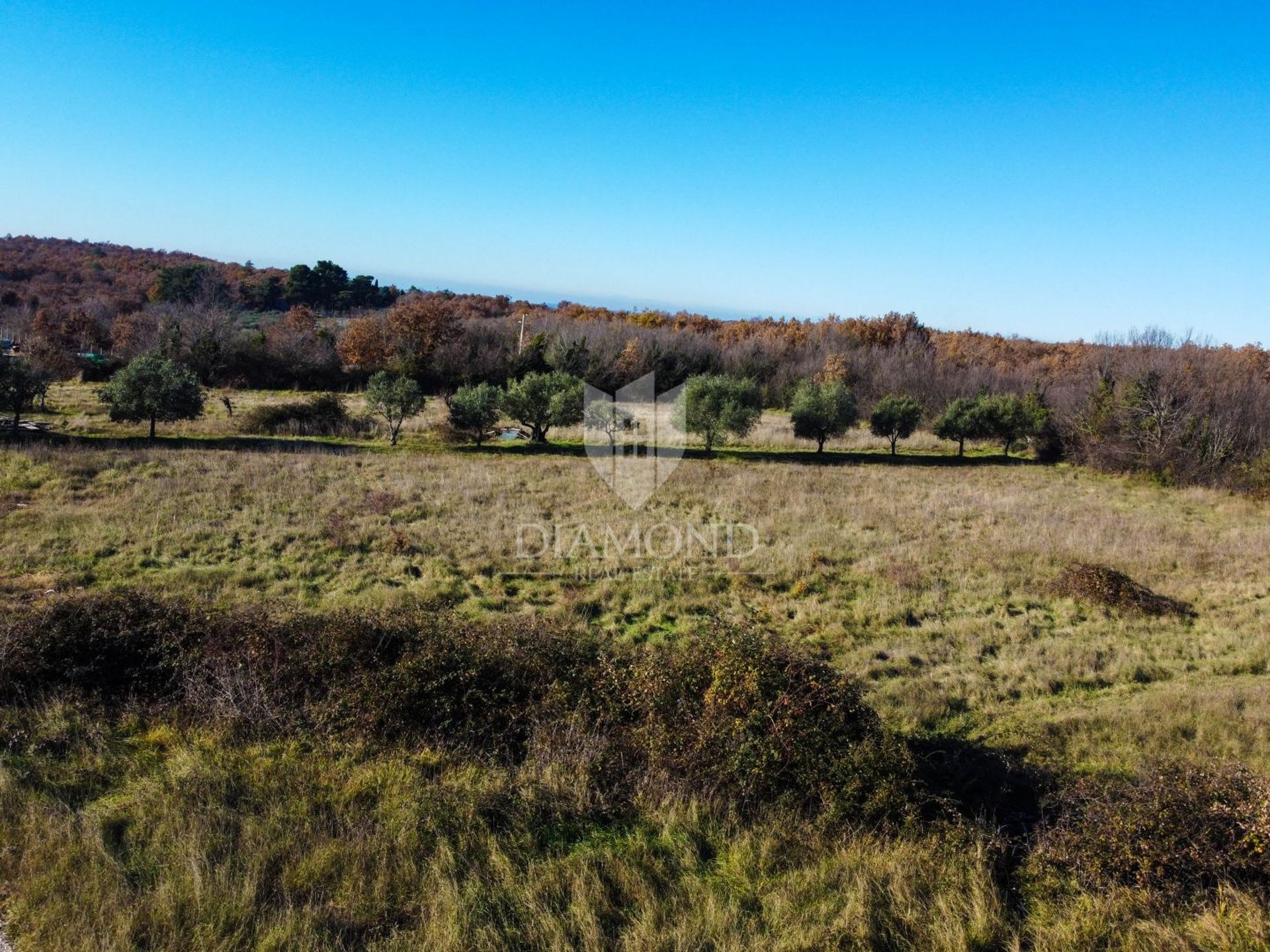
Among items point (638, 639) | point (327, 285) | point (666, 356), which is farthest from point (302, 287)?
point (638, 639)

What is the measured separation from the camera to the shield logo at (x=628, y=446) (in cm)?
2077

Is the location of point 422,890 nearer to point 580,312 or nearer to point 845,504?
point 845,504

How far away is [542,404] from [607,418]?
2.62 m

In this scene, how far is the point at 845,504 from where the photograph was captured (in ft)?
62.1

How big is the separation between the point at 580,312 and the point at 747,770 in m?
68.2

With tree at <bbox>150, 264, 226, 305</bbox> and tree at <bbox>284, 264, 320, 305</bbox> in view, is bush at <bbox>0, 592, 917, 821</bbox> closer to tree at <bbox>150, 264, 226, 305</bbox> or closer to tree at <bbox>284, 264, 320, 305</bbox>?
tree at <bbox>150, 264, 226, 305</bbox>

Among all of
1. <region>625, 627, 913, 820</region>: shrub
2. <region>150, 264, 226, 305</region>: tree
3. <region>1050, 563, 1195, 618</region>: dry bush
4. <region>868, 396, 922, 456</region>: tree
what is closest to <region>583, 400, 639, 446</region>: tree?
<region>868, 396, 922, 456</region>: tree

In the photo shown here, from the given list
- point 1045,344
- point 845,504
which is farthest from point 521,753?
point 1045,344

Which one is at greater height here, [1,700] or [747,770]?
[747,770]

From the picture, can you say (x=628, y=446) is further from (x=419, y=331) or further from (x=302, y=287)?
(x=302, y=287)

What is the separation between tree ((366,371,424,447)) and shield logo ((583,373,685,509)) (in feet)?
21.1

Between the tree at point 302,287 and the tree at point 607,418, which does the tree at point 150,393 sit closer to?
the tree at point 607,418

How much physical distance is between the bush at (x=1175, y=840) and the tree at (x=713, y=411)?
21909 mm

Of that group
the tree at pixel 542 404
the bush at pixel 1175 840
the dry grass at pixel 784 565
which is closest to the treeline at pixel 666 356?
the tree at pixel 542 404
